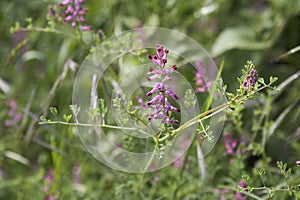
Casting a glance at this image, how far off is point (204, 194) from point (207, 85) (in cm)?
25

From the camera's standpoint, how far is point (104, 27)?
1.89 metres

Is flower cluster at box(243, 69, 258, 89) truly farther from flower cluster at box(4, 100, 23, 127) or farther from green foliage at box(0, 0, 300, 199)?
flower cluster at box(4, 100, 23, 127)

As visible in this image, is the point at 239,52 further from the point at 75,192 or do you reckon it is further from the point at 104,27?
the point at 75,192

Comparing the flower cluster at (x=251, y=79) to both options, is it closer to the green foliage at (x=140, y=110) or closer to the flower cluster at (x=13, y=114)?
the green foliage at (x=140, y=110)

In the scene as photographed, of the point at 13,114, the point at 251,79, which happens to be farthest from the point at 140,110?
the point at 13,114

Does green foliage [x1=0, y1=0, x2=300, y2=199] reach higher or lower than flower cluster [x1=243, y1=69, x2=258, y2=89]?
higher

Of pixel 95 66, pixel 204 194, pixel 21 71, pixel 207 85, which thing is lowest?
pixel 204 194

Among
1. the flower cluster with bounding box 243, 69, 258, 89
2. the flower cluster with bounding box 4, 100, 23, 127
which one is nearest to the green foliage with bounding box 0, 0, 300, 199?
the flower cluster with bounding box 4, 100, 23, 127

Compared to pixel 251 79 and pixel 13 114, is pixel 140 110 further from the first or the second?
pixel 13 114

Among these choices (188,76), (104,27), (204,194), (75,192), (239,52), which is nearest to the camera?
(204,194)

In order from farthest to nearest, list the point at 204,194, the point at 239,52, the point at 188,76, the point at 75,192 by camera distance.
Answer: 1. the point at 239,52
2. the point at 188,76
3. the point at 75,192
4. the point at 204,194

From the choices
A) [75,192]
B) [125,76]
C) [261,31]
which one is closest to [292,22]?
[261,31]

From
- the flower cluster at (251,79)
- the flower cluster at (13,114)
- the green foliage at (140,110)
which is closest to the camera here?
the flower cluster at (251,79)

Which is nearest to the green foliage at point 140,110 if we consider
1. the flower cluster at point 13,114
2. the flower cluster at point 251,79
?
the flower cluster at point 13,114
